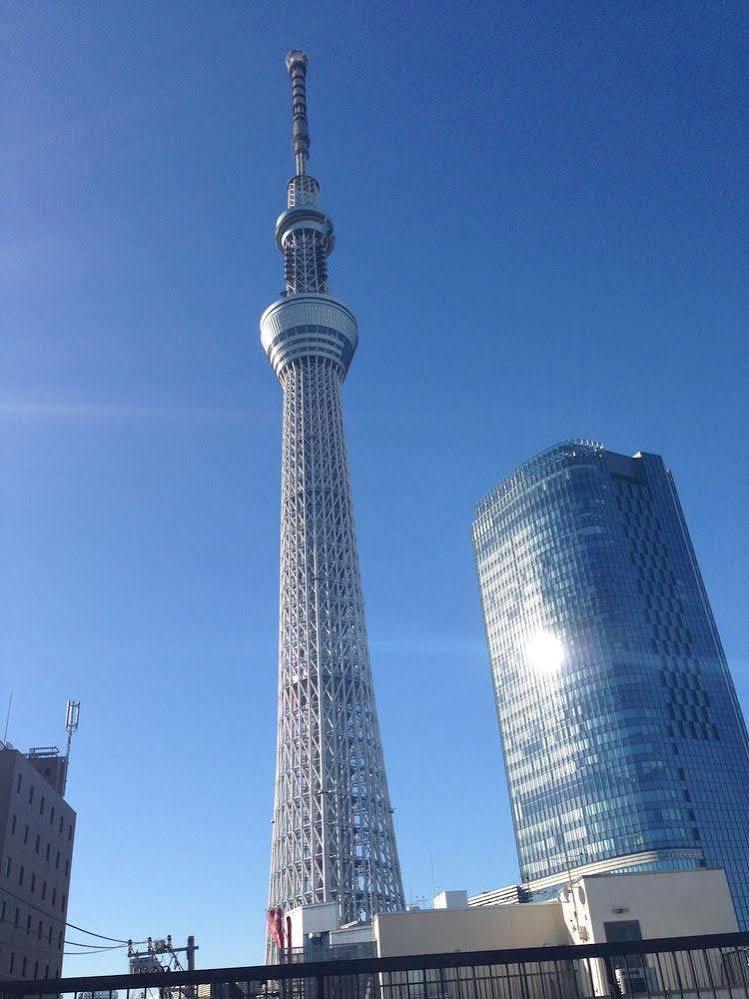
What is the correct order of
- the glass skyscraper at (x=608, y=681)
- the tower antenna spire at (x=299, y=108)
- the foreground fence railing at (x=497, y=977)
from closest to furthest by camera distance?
the foreground fence railing at (x=497, y=977)
the glass skyscraper at (x=608, y=681)
the tower antenna spire at (x=299, y=108)

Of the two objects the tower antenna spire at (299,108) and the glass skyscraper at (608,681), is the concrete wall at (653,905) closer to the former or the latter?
the glass skyscraper at (608,681)

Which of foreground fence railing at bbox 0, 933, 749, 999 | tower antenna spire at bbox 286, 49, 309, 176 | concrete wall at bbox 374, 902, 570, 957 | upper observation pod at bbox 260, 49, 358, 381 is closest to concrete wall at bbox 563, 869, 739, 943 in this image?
concrete wall at bbox 374, 902, 570, 957

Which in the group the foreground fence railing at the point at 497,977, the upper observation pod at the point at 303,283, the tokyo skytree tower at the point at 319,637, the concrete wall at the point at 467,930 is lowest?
the foreground fence railing at the point at 497,977

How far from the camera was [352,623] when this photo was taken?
122 meters

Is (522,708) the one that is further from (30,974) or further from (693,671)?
(30,974)

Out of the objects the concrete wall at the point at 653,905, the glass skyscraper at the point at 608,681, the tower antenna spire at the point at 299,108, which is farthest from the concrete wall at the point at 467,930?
the tower antenna spire at the point at 299,108

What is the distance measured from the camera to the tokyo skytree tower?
103 metres

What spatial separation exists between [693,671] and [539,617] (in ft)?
92.1

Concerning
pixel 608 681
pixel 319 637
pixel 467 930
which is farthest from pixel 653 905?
pixel 608 681

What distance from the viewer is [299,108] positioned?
552ft

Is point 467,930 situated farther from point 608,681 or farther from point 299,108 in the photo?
point 299,108

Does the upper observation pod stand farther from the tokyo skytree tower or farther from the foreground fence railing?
the foreground fence railing

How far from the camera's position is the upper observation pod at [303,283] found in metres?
146

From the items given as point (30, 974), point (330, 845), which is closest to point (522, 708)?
point (330, 845)
